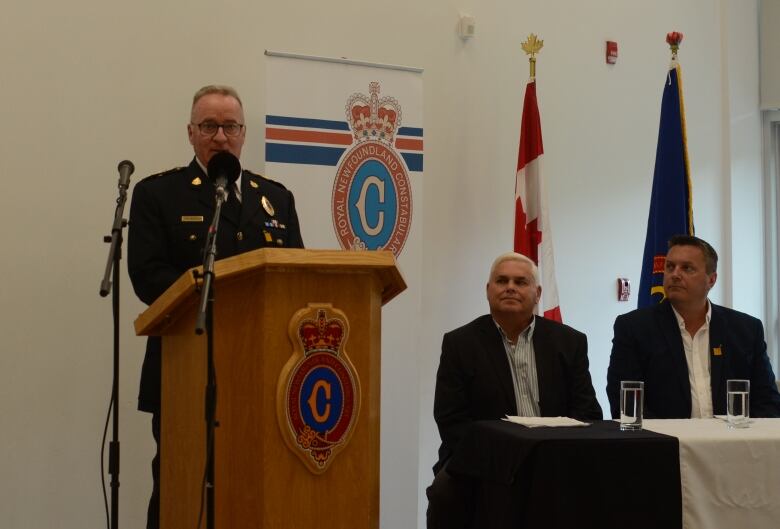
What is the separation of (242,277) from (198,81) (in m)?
2.39

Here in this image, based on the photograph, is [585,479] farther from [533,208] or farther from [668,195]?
[668,195]

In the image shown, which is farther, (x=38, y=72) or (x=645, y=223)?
(x=645, y=223)

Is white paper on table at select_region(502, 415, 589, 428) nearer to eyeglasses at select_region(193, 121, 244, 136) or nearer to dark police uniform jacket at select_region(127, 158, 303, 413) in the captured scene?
dark police uniform jacket at select_region(127, 158, 303, 413)

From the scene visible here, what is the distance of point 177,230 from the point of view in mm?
2928

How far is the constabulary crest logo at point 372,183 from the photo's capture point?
14.4 feet

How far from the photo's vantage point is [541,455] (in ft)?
8.94

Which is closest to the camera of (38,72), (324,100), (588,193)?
(38,72)

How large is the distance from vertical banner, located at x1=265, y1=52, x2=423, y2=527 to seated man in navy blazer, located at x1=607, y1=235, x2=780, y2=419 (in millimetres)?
1027

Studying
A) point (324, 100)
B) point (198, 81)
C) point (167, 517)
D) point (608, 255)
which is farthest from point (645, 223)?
point (167, 517)

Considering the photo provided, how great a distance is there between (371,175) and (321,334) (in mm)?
2280

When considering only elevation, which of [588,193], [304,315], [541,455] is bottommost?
[541,455]

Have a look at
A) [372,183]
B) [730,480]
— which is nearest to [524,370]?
[730,480]

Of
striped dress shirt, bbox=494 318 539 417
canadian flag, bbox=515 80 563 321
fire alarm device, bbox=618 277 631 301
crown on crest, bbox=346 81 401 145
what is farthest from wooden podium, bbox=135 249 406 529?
fire alarm device, bbox=618 277 631 301

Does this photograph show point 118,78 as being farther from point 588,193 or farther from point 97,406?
point 588,193
